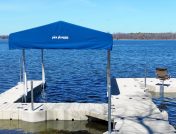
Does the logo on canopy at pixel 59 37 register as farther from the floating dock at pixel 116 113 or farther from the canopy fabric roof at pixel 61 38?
the floating dock at pixel 116 113

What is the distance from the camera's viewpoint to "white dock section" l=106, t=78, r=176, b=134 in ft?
36.6

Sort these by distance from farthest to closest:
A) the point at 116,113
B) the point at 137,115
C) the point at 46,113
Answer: the point at 46,113, the point at 116,113, the point at 137,115

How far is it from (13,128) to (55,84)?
12.9 m

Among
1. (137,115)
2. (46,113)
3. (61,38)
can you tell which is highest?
(61,38)

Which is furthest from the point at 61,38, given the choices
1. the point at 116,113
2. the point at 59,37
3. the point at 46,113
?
the point at 46,113

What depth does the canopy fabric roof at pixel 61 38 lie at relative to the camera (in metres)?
10.0

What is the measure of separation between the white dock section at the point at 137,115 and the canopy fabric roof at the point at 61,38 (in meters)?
2.81

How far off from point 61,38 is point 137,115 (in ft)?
15.0

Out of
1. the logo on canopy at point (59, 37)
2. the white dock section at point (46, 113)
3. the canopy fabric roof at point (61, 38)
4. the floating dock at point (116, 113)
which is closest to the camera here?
the canopy fabric roof at point (61, 38)

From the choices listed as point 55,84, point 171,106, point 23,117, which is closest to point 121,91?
point 171,106

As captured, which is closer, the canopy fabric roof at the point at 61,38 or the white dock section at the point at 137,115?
the canopy fabric roof at the point at 61,38

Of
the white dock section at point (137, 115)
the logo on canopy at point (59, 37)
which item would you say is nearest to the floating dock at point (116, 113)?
the white dock section at point (137, 115)

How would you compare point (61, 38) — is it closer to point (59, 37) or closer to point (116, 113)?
point (59, 37)

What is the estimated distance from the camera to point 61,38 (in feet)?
34.2
